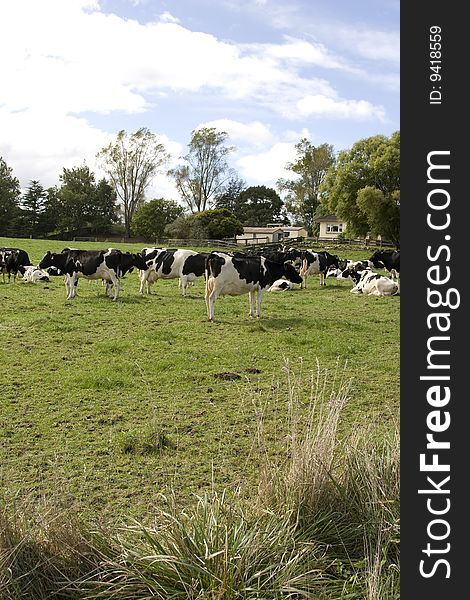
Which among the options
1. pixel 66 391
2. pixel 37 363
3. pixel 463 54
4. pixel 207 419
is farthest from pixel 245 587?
pixel 37 363

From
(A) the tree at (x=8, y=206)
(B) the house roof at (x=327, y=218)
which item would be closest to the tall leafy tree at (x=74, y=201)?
(A) the tree at (x=8, y=206)

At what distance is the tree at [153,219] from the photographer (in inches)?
2758

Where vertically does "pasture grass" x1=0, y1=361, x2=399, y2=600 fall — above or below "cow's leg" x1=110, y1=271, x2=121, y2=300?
below

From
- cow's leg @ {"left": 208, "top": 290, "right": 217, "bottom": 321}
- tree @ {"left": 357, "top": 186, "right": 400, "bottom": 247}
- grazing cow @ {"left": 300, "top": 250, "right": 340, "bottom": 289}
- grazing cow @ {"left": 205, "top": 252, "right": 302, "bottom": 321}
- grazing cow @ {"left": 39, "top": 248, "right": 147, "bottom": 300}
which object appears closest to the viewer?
cow's leg @ {"left": 208, "top": 290, "right": 217, "bottom": 321}

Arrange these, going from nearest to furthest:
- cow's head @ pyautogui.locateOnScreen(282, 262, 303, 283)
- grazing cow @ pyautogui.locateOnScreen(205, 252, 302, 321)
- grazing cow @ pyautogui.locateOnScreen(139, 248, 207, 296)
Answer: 1. grazing cow @ pyautogui.locateOnScreen(205, 252, 302, 321)
2. cow's head @ pyautogui.locateOnScreen(282, 262, 303, 283)
3. grazing cow @ pyautogui.locateOnScreen(139, 248, 207, 296)

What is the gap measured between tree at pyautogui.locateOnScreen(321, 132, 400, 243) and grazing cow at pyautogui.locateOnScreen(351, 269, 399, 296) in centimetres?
2596

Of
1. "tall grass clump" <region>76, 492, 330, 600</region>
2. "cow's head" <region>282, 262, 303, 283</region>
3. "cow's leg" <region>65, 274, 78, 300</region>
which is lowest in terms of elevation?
"tall grass clump" <region>76, 492, 330, 600</region>

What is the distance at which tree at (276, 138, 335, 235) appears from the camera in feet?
270

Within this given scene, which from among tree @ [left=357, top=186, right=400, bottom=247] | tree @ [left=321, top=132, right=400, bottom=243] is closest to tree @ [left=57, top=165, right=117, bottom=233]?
tree @ [left=321, top=132, right=400, bottom=243]

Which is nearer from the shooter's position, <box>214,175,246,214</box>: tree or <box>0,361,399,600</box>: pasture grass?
<box>0,361,399,600</box>: pasture grass

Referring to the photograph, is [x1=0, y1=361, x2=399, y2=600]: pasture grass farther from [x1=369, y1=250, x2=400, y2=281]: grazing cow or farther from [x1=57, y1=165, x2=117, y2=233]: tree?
[x1=57, y1=165, x2=117, y2=233]: tree

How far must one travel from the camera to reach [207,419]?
7453 mm

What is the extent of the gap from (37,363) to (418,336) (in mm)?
8731

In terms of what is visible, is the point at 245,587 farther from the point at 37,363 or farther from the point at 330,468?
the point at 37,363
